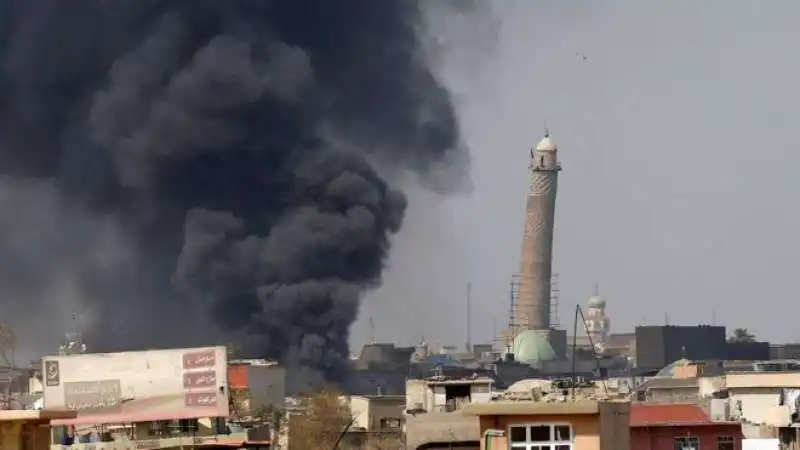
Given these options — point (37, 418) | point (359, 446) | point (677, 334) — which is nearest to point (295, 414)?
point (359, 446)

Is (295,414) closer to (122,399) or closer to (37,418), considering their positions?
(122,399)

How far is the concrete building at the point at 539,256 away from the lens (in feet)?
544

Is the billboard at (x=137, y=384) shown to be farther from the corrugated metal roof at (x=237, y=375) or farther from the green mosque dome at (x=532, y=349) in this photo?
the green mosque dome at (x=532, y=349)

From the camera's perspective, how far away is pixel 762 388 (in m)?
42.0

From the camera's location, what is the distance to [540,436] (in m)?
16.1

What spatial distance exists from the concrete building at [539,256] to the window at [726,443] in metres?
136

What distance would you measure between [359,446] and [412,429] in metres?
19.9

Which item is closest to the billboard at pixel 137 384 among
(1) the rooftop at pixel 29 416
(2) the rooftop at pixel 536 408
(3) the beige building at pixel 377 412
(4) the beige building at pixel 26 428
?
(4) the beige building at pixel 26 428

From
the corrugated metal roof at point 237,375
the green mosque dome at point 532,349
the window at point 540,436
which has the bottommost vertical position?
the window at point 540,436

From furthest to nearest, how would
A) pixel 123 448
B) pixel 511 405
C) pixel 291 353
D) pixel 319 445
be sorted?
pixel 291 353, pixel 319 445, pixel 123 448, pixel 511 405

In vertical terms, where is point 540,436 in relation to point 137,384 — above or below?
below

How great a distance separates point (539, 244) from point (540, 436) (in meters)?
150

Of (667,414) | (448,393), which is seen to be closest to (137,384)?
(667,414)

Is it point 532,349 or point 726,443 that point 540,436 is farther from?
point 532,349
